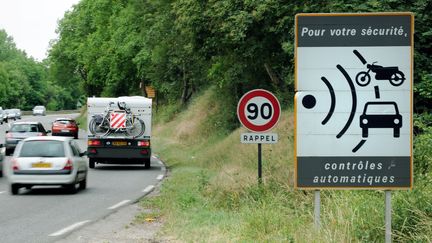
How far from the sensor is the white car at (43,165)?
19469 mm

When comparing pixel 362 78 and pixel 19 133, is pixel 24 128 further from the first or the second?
pixel 362 78

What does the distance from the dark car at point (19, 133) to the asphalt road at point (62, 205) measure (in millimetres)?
13242

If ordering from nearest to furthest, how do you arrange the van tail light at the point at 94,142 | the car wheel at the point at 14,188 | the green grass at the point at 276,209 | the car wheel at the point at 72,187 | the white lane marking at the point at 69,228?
the green grass at the point at 276,209 → the white lane marking at the point at 69,228 → the car wheel at the point at 14,188 → the car wheel at the point at 72,187 → the van tail light at the point at 94,142

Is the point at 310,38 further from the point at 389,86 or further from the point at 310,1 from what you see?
the point at 310,1

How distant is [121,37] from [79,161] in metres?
43.5

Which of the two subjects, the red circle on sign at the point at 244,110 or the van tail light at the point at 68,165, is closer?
the red circle on sign at the point at 244,110

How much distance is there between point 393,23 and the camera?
Answer: 764cm

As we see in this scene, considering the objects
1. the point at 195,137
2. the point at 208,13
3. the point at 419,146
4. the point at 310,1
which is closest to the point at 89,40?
the point at 195,137

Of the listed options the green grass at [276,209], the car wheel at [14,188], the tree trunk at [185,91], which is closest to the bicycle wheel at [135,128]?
the green grass at [276,209]

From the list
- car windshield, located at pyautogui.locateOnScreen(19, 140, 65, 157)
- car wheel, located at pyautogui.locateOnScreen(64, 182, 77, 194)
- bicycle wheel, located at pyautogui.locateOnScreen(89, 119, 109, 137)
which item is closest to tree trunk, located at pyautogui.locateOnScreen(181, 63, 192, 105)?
bicycle wheel, located at pyautogui.locateOnScreen(89, 119, 109, 137)

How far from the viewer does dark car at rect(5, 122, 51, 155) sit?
39.7 m

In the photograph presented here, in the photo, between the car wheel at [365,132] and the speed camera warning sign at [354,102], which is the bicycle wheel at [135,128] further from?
the car wheel at [365,132]

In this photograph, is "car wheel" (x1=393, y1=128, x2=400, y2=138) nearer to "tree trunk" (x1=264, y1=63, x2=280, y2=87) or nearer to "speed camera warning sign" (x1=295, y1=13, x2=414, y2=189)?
"speed camera warning sign" (x1=295, y1=13, x2=414, y2=189)

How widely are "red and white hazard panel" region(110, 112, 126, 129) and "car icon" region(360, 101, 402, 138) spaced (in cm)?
2252
